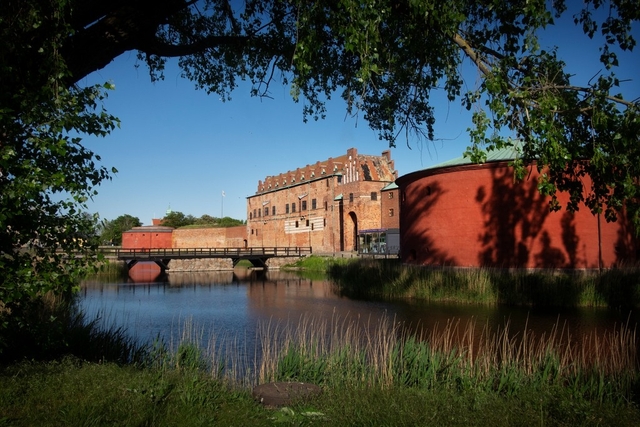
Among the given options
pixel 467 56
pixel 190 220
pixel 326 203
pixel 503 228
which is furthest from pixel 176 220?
pixel 467 56

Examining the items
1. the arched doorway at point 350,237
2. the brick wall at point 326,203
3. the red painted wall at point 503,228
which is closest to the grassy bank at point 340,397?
the red painted wall at point 503,228

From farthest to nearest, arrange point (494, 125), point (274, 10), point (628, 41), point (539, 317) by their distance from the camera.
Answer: point (539, 317), point (274, 10), point (628, 41), point (494, 125)

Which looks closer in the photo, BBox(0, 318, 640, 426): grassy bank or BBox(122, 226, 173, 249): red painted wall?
BBox(0, 318, 640, 426): grassy bank

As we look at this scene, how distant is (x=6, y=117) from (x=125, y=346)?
13.4 feet

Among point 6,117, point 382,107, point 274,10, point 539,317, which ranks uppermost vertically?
point 274,10

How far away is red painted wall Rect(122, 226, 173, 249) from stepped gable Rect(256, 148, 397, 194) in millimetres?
11123

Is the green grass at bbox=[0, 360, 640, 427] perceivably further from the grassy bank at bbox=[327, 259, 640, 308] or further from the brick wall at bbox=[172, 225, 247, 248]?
the brick wall at bbox=[172, 225, 247, 248]

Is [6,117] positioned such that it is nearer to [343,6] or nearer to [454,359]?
[343,6]

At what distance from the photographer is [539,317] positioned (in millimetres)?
12078

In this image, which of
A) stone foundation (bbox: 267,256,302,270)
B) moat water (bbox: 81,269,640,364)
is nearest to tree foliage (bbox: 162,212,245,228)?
stone foundation (bbox: 267,256,302,270)

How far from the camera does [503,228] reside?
17.6 metres

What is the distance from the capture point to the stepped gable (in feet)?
121

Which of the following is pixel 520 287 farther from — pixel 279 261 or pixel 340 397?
pixel 279 261

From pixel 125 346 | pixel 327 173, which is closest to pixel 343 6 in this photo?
pixel 125 346
